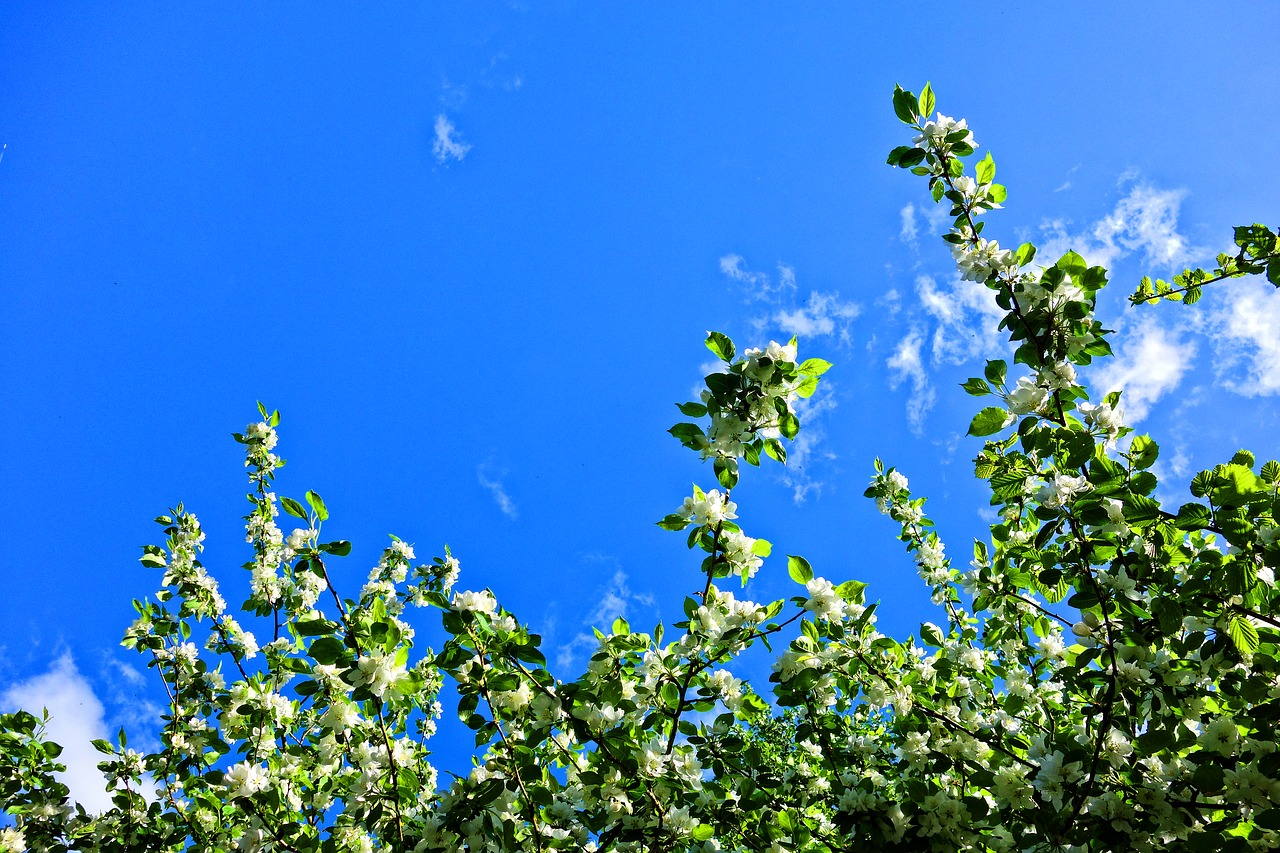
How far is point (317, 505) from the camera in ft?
9.66

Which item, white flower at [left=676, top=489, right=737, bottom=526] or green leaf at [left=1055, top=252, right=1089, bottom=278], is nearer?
Result: green leaf at [left=1055, top=252, right=1089, bottom=278]

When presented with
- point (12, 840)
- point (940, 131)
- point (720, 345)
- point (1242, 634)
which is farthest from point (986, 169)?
point (12, 840)

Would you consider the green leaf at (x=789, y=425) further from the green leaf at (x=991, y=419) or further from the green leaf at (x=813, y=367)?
the green leaf at (x=991, y=419)

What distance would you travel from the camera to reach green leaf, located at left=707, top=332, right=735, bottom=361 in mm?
2721

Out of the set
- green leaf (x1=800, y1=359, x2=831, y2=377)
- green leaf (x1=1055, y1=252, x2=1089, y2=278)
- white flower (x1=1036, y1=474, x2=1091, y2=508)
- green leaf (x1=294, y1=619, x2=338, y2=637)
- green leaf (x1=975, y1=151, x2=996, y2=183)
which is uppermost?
green leaf (x1=975, y1=151, x2=996, y2=183)

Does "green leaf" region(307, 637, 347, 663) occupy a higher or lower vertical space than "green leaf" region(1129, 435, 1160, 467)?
lower

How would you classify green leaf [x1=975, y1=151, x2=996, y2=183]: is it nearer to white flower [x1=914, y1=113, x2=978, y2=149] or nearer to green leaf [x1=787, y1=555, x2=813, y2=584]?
white flower [x1=914, y1=113, x2=978, y2=149]

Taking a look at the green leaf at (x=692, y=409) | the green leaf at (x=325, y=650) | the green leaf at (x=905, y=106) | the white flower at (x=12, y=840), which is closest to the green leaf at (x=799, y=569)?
the green leaf at (x=692, y=409)

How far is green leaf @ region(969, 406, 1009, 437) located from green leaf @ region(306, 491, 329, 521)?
2.78 meters

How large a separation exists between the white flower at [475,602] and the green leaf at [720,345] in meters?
1.40

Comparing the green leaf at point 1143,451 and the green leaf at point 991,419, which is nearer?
the green leaf at point 1143,451

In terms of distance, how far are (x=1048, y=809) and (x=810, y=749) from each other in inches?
80.0

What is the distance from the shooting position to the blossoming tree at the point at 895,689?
2443 mm

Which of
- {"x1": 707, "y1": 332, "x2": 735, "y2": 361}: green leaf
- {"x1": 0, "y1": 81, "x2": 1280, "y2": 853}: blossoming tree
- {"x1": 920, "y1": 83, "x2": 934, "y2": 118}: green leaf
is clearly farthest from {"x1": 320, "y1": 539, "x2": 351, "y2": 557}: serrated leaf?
{"x1": 920, "y1": 83, "x2": 934, "y2": 118}: green leaf
